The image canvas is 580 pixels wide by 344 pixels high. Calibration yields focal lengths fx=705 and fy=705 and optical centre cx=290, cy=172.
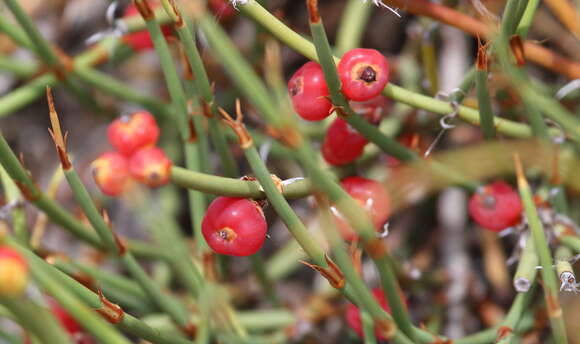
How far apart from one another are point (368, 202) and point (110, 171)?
0.35 meters

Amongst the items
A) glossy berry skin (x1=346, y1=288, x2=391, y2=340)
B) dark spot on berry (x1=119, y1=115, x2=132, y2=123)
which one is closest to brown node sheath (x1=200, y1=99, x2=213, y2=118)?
dark spot on berry (x1=119, y1=115, x2=132, y2=123)

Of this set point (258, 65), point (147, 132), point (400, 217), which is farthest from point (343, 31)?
point (147, 132)

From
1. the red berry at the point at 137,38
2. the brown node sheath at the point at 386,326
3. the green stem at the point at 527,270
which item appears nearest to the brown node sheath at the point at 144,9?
the red berry at the point at 137,38

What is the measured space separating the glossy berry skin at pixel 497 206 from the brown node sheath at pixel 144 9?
509 mm

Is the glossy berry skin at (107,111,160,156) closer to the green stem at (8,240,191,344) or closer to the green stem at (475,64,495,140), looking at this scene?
the green stem at (8,240,191,344)

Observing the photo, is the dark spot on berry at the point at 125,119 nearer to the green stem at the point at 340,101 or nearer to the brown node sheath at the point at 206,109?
the brown node sheath at the point at 206,109

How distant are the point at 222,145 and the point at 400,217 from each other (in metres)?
0.59

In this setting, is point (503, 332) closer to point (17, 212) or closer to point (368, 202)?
point (368, 202)

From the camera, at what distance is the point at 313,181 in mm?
704

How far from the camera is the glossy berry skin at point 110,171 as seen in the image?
3.06 ft

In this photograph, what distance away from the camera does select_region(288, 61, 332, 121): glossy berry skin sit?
818mm

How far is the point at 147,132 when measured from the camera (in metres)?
0.99

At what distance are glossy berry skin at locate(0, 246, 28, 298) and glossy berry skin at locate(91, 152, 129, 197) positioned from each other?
1.36 feet

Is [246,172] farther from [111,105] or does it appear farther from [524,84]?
[524,84]
